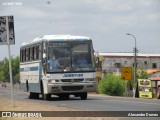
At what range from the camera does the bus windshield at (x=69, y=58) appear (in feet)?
78.9

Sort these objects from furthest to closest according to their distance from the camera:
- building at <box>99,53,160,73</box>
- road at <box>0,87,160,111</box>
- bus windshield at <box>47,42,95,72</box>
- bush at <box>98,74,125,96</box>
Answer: building at <box>99,53,160,73</box> → bush at <box>98,74,125,96</box> → bus windshield at <box>47,42,95,72</box> → road at <box>0,87,160,111</box>

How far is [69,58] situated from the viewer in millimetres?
24047

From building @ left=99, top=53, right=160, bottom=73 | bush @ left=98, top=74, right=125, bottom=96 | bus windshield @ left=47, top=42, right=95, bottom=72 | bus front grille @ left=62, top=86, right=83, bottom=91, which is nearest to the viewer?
bus windshield @ left=47, top=42, right=95, bottom=72

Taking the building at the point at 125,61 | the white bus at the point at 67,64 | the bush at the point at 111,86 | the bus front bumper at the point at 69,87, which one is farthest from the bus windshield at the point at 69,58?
the building at the point at 125,61

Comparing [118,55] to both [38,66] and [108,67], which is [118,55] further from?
[38,66]

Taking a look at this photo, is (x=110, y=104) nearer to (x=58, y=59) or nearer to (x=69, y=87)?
(x=69, y=87)

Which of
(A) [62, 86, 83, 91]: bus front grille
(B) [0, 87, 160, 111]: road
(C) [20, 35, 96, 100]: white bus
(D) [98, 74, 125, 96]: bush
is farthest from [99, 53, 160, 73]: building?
(A) [62, 86, 83, 91]: bus front grille

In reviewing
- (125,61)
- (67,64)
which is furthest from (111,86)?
(67,64)

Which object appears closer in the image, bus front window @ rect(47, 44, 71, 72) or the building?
bus front window @ rect(47, 44, 71, 72)

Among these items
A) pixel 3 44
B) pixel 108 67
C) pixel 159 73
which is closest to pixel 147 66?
pixel 108 67

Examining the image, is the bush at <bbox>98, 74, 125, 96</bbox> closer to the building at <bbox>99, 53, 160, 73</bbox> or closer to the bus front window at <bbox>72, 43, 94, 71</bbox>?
the building at <bbox>99, 53, 160, 73</bbox>

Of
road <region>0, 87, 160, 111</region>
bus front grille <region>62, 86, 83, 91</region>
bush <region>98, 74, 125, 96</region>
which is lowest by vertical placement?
bush <region>98, 74, 125, 96</region>

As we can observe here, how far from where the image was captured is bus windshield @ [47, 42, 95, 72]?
2406 cm

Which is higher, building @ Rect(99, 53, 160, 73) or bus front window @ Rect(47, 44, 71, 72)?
building @ Rect(99, 53, 160, 73)
